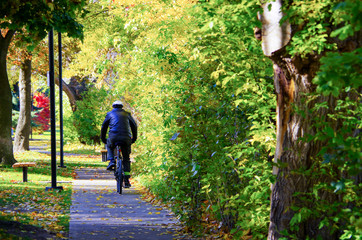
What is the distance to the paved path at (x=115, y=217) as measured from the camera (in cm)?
793

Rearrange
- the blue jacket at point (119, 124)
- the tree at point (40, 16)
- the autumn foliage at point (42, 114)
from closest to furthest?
the tree at point (40, 16)
the blue jacket at point (119, 124)
the autumn foliage at point (42, 114)

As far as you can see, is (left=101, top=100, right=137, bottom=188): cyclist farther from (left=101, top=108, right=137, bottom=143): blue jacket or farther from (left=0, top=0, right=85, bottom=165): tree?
(left=0, top=0, right=85, bottom=165): tree

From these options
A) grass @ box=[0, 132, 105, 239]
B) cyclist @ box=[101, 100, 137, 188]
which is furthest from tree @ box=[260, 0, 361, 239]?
cyclist @ box=[101, 100, 137, 188]

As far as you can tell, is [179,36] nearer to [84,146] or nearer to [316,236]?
[316,236]

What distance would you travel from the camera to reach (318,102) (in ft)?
17.7

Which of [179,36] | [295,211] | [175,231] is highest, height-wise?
[179,36]

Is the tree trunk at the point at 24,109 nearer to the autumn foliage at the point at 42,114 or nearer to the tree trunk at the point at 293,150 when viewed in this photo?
the tree trunk at the point at 293,150

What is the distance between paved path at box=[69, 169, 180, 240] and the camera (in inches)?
312

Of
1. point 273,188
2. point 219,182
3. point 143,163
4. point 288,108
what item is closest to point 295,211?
point 273,188

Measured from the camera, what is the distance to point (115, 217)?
956 centimetres

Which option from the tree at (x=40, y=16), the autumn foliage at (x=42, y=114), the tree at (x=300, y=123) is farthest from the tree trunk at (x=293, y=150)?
the autumn foliage at (x=42, y=114)

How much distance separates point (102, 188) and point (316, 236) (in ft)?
32.0

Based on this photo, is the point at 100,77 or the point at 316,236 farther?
the point at 100,77

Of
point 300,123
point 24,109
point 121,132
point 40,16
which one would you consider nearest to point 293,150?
point 300,123
